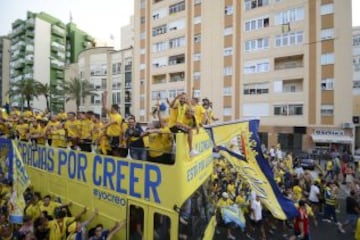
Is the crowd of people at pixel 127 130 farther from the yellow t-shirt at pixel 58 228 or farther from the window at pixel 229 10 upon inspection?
the window at pixel 229 10

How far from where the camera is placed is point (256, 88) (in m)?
34.3

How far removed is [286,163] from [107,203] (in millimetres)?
13378

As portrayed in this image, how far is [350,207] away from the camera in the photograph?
10.7m

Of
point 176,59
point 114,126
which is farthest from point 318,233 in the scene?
point 176,59

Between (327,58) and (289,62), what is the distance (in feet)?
12.4

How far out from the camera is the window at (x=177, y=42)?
40469 millimetres

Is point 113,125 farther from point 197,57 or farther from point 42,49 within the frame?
point 42,49

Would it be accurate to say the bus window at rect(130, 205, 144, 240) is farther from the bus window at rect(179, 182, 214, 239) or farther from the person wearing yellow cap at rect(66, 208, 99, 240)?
the person wearing yellow cap at rect(66, 208, 99, 240)

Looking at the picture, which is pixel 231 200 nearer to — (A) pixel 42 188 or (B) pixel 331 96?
(A) pixel 42 188

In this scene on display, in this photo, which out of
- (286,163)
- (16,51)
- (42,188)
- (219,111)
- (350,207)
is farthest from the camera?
(16,51)

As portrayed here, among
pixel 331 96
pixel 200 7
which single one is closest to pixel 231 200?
pixel 331 96

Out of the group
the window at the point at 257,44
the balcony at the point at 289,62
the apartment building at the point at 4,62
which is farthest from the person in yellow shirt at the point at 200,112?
the apartment building at the point at 4,62

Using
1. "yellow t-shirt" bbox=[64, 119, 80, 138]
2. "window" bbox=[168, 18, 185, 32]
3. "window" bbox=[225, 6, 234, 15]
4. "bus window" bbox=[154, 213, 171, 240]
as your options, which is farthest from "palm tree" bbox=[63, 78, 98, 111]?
"bus window" bbox=[154, 213, 171, 240]

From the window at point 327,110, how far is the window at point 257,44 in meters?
8.31
